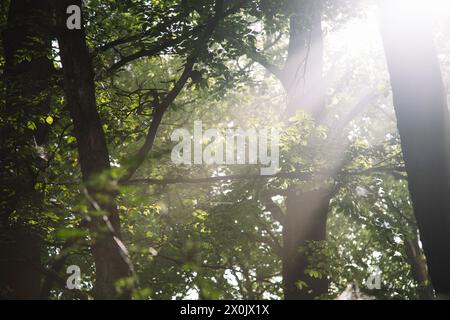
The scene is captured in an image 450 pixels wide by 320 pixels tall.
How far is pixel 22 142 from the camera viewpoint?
7805 millimetres

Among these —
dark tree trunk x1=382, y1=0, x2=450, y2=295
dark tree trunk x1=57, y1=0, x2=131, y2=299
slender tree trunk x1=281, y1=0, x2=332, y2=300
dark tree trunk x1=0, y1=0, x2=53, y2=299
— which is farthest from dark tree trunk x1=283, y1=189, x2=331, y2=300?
dark tree trunk x1=57, y1=0, x2=131, y2=299

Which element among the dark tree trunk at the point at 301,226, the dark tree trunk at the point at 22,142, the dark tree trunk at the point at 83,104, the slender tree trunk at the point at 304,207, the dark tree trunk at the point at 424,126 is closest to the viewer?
the dark tree trunk at the point at 424,126

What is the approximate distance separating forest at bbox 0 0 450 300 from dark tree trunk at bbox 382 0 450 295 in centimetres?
1

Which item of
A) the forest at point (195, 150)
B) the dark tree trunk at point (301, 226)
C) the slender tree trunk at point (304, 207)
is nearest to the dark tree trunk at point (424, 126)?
the forest at point (195, 150)

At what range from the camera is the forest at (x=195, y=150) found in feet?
14.6

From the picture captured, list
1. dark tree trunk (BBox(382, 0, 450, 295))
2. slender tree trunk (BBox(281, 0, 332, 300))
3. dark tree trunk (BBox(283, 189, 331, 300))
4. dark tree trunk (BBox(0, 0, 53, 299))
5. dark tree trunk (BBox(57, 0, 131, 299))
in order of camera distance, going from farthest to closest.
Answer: dark tree trunk (BBox(283, 189, 331, 300)) < slender tree trunk (BBox(281, 0, 332, 300)) < dark tree trunk (BBox(0, 0, 53, 299)) < dark tree trunk (BBox(57, 0, 131, 299)) < dark tree trunk (BBox(382, 0, 450, 295))

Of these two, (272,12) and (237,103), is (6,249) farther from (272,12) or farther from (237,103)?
(237,103)

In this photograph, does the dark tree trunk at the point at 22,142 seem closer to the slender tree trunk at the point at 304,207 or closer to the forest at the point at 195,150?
the forest at the point at 195,150

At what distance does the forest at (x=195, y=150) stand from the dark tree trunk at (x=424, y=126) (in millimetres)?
14

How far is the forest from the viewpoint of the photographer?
444 centimetres

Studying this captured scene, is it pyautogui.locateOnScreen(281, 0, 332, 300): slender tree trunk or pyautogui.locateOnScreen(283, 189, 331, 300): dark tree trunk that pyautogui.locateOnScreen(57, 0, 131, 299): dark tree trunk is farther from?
pyautogui.locateOnScreen(283, 189, 331, 300): dark tree trunk

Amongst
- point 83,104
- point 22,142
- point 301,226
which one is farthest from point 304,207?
point 83,104
